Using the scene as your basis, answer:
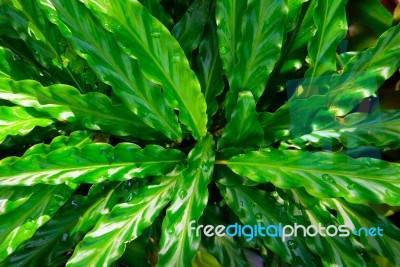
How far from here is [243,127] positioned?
81 centimetres

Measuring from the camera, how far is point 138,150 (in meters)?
0.83

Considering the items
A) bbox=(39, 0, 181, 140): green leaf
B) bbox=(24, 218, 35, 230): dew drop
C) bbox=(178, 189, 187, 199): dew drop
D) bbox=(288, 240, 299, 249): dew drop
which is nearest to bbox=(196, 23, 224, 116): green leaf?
bbox=(39, 0, 181, 140): green leaf

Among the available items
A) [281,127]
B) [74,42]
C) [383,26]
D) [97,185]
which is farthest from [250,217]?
[383,26]

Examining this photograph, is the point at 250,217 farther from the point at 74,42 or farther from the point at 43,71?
the point at 43,71

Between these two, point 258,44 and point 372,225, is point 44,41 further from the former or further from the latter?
point 372,225

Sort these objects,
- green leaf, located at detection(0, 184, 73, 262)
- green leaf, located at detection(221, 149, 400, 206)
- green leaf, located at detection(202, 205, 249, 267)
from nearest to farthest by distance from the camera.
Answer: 1. green leaf, located at detection(221, 149, 400, 206)
2. green leaf, located at detection(0, 184, 73, 262)
3. green leaf, located at detection(202, 205, 249, 267)

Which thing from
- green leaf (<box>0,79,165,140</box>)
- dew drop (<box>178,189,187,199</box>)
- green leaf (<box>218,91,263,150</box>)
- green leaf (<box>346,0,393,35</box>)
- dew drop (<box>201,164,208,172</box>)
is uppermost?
green leaf (<box>346,0,393,35</box>)

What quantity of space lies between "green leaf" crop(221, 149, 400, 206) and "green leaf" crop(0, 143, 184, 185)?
19 cm

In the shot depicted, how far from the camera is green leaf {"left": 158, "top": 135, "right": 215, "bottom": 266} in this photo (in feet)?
2.48

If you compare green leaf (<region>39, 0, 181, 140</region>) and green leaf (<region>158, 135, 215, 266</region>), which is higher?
green leaf (<region>39, 0, 181, 140</region>)

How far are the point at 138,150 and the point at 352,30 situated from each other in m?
0.63

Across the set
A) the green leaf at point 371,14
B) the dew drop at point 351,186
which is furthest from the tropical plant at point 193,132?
the green leaf at point 371,14

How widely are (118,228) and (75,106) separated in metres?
0.27

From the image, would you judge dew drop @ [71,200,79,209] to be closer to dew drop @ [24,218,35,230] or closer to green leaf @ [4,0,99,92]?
dew drop @ [24,218,35,230]
